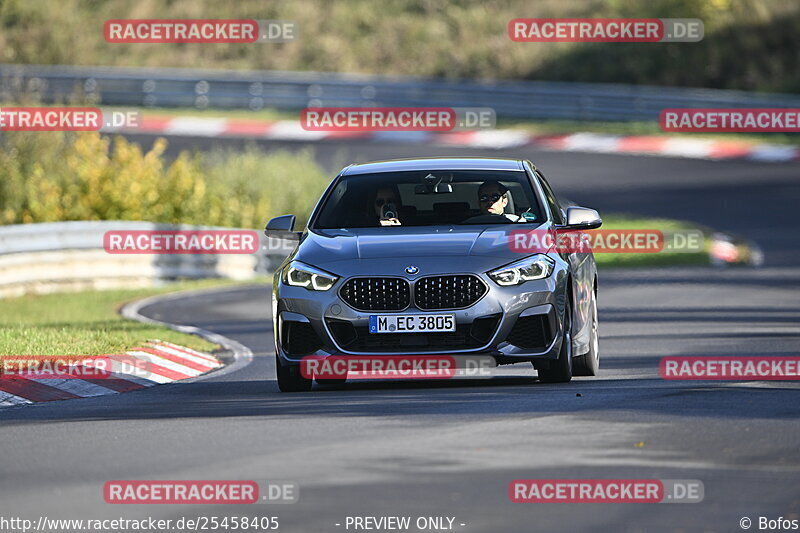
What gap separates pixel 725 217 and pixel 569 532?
2571 cm

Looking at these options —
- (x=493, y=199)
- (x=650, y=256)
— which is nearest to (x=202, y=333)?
(x=493, y=199)

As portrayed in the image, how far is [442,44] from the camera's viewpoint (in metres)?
51.4

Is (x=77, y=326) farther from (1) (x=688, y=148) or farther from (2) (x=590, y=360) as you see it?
(1) (x=688, y=148)

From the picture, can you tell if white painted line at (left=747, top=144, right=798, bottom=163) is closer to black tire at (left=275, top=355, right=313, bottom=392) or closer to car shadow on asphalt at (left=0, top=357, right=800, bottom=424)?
car shadow on asphalt at (left=0, top=357, right=800, bottom=424)

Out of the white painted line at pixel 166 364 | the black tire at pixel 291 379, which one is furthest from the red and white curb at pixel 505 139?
the black tire at pixel 291 379

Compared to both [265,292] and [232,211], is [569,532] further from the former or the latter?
[232,211]

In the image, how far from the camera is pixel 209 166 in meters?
32.1

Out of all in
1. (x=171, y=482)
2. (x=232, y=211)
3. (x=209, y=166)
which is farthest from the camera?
(x=209, y=166)

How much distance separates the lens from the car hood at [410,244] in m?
11.8

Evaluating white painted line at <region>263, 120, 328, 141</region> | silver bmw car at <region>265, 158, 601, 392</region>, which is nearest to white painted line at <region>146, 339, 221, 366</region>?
silver bmw car at <region>265, 158, 601, 392</region>

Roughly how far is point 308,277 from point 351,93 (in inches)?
1279

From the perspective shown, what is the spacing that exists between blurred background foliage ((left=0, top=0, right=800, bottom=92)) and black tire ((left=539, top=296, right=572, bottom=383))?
3235cm

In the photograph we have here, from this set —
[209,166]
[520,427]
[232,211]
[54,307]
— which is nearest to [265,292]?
[54,307]

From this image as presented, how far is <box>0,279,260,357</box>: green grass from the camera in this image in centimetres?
1482
